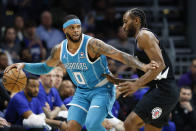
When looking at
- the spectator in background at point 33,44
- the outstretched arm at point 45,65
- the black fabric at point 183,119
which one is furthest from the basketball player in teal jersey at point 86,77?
the spectator in background at point 33,44

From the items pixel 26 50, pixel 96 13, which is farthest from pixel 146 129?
pixel 96 13

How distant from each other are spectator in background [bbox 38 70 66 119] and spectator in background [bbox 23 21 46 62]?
77.2 inches

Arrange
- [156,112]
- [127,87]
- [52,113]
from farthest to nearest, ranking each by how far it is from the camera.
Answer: [52,113] → [156,112] → [127,87]

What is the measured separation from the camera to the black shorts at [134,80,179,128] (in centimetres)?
602

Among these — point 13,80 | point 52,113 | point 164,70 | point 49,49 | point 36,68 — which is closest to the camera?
point 164,70

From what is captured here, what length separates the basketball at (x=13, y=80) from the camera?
20.9 feet

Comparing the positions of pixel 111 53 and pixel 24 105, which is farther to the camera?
pixel 24 105

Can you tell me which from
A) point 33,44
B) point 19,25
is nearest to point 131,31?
point 33,44

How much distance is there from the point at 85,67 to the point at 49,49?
5.01m

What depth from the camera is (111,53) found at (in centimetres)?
589

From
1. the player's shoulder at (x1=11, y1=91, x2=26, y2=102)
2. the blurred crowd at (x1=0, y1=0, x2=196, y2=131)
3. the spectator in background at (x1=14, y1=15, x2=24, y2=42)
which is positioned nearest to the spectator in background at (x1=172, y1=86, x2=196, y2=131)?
the blurred crowd at (x1=0, y1=0, x2=196, y2=131)

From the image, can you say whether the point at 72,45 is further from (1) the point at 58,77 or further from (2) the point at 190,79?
(2) the point at 190,79

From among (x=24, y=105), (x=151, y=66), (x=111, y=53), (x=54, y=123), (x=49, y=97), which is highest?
(x=111, y=53)

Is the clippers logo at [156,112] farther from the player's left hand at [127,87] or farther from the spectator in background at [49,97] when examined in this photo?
the spectator in background at [49,97]
